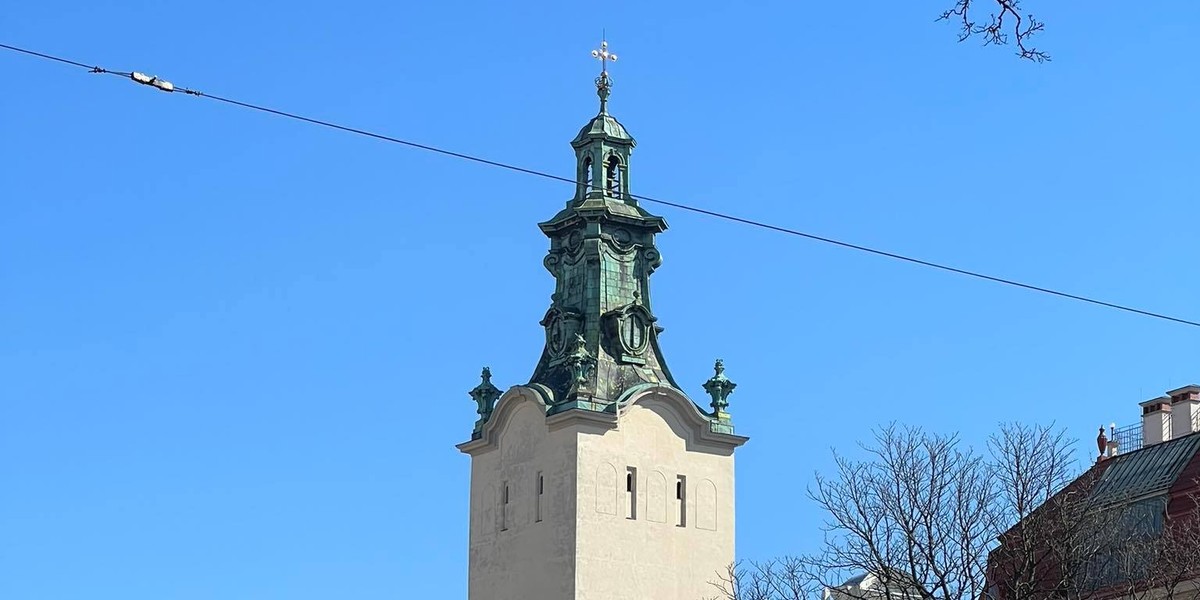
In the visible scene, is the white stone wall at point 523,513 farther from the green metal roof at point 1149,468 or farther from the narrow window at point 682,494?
the green metal roof at point 1149,468

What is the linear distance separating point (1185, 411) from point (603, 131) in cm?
1914

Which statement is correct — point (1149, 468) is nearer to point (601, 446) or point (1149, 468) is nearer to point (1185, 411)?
point (1185, 411)

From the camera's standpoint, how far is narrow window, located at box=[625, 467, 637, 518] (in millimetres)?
65875

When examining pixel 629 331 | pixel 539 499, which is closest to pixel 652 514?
pixel 539 499

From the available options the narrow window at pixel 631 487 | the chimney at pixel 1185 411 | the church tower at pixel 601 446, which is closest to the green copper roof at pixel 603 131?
the church tower at pixel 601 446

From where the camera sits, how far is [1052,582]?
143ft

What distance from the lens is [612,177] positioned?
69250mm

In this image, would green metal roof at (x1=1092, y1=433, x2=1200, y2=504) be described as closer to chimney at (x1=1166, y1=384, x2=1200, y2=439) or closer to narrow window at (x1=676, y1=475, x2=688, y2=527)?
chimney at (x1=1166, y1=384, x2=1200, y2=439)

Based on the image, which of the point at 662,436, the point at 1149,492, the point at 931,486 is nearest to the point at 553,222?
the point at 662,436

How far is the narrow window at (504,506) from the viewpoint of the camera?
67.1m

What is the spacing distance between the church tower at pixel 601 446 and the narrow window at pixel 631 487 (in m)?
0.04

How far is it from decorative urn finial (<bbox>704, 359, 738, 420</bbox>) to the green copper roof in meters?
6.74

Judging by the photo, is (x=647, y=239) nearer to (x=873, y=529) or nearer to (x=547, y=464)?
(x=547, y=464)

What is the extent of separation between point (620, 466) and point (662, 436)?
1665 millimetres
